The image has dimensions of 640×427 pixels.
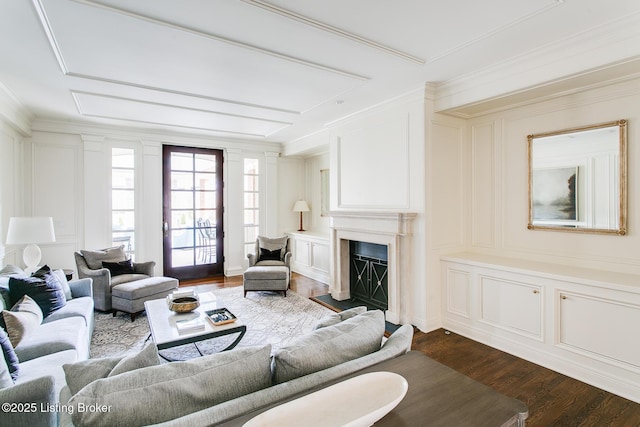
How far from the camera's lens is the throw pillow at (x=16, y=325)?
2.06 m

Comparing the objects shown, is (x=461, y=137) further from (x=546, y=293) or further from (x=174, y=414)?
(x=174, y=414)

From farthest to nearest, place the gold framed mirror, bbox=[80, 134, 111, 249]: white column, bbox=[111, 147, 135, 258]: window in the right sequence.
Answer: bbox=[111, 147, 135, 258]: window → bbox=[80, 134, 111, 249]: white column → the gold framed mirror

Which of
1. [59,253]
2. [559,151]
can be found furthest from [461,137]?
[59,253]

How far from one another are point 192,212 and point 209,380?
5208 millimetres

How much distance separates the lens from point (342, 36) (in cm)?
238

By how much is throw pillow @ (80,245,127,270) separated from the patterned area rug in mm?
640

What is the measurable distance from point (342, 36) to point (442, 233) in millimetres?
2360

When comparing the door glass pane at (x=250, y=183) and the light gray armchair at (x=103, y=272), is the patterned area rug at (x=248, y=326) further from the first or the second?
the door glass pane at (x=250, y=183)

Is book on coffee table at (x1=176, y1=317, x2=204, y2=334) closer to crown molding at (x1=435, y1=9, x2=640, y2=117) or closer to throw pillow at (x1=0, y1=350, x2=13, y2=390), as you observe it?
throw pillow at (x1=0, y1=350, x2=13, y2=390)

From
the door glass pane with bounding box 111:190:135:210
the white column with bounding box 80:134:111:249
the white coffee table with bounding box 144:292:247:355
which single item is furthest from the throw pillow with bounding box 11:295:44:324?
the door glass pane with bounding box 111:190:135:210

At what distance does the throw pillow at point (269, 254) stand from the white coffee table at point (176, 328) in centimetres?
196

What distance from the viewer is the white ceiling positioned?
2.08m

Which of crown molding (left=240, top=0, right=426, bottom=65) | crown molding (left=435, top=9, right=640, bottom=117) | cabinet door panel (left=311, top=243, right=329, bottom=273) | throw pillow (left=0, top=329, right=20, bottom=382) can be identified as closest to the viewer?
throw pillow (left=0, top=329, right=20, bottom=382)

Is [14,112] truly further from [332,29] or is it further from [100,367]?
[100,367]
